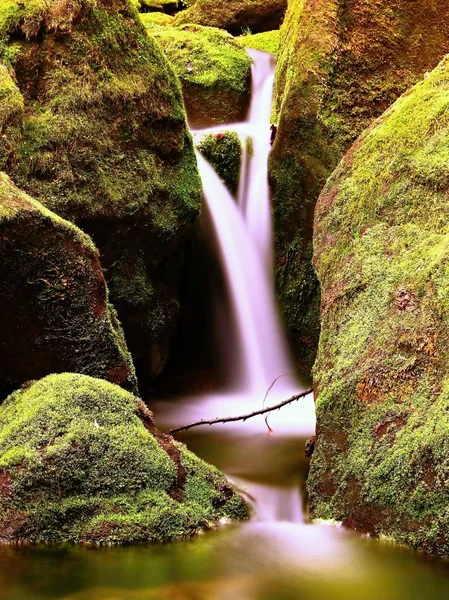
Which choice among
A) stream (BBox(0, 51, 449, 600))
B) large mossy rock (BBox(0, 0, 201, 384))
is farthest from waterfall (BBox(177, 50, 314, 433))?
large mossy rock (BBox(0, 0, 201, 384))

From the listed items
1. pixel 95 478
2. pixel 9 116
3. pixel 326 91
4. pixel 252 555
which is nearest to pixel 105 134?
pixel 9 116

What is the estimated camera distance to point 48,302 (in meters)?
5.02

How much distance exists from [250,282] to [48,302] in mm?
3599

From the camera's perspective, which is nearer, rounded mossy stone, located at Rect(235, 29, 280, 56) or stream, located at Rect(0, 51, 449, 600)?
stream, located at Rect(0, 51, 449, 600)

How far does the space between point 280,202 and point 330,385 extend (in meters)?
4.15

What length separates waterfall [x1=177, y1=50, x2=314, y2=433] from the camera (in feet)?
25.7

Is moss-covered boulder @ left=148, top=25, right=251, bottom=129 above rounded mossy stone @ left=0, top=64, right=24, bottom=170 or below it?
below

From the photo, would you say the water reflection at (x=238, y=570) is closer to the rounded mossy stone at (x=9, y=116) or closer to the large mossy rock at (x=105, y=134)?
the large mossy rock at (x=105, y=134)

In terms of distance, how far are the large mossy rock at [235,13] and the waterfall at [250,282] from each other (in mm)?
6685

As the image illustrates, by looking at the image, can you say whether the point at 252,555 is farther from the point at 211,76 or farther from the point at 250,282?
the point at 211,76

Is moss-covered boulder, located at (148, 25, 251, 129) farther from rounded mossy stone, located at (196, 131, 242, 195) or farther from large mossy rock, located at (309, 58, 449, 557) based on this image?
large mossy rock, located at (309, 58, 449, 557)

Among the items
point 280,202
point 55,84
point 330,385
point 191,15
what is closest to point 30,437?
point 330,385

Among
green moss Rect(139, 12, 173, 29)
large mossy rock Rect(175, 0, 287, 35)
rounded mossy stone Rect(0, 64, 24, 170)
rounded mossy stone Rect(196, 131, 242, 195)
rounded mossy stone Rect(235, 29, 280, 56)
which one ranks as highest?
rounded mossy stone Rect(0, 64, 24, 170)

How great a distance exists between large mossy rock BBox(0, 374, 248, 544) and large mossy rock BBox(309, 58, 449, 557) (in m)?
0.81
